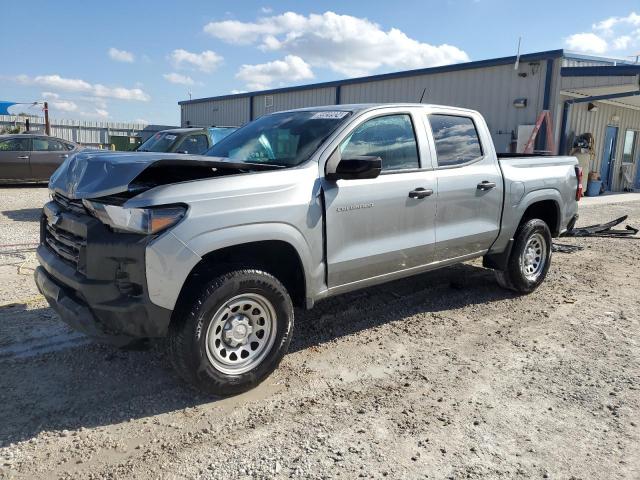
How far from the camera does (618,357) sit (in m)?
4.20

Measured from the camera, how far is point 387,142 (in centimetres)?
429

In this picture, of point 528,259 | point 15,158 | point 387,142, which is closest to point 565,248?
point 528,259

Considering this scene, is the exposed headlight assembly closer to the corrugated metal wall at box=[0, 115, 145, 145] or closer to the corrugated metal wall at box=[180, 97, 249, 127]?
the corrugated metal wall at box=[180, 97, 249, 127]

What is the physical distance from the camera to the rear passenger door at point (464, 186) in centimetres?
466

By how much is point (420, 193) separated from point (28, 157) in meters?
13.4

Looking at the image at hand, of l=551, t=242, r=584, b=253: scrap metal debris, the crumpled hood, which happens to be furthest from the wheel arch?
l=551, t=242, r=584, b=253: scrap metal debris

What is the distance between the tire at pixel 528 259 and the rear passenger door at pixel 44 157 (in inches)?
506

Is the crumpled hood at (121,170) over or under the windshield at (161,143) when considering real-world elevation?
under

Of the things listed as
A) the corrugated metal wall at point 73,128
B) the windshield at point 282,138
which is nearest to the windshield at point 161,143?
the windshield at point 282,138

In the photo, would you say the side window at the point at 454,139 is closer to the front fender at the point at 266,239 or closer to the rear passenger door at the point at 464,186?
the rear passenger door at the point at 464,186

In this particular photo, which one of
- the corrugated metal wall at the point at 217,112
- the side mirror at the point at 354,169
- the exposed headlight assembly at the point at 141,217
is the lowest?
the exposed headlight assembly at the point at 141,217

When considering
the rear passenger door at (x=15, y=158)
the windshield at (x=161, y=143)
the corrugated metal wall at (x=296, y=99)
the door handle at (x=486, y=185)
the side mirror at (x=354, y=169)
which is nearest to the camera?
the side mirror at (x=354, y=169)

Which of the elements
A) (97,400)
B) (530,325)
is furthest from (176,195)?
(530,325)

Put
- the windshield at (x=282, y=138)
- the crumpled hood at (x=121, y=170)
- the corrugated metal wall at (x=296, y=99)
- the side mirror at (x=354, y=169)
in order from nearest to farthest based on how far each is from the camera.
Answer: the crumpled hood at (x=121, y=170) → the side mirror at (x=354, y=169) → the windshield at (x=282, y=138) → the corrugated metal wall at (x=296, y=99)
